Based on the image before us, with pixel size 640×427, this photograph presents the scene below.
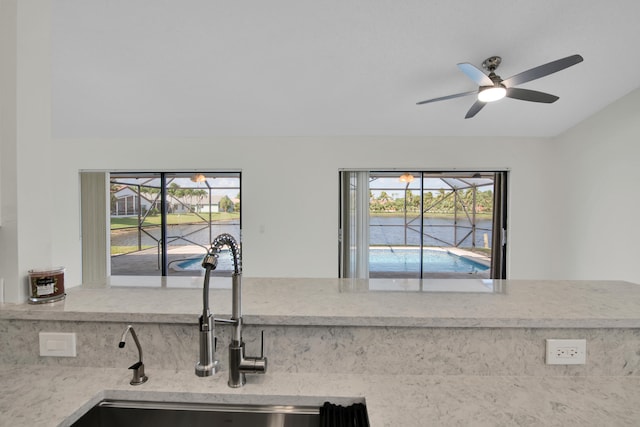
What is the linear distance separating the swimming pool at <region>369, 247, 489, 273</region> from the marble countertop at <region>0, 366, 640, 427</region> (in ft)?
11.6

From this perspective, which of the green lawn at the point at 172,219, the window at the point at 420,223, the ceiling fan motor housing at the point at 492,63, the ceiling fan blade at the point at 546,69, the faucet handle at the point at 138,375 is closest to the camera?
the faucet handle at the point at 138,375

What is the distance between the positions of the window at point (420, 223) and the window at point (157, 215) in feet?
5.70

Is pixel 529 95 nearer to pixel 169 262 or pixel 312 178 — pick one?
pixel 312 178

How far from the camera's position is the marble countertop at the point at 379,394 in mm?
695

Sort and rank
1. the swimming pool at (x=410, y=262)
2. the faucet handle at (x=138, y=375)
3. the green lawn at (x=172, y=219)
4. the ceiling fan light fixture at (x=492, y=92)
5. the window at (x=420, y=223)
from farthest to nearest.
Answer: the swimming pool at (x=410, y=262)
the green lawn at (x=172, y=219)
the window at (x=420, y=223)
the ceiling fan light fixture at (x=492, y=92)
the faucet handle at (x=138, y=375)

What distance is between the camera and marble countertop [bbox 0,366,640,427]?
2.28ft

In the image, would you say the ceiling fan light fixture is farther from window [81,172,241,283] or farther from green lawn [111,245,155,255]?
green lawn [111,245,155,255]

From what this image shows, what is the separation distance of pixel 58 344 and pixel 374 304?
1032 mm

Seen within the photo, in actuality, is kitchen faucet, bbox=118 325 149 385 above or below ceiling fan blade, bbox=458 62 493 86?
below

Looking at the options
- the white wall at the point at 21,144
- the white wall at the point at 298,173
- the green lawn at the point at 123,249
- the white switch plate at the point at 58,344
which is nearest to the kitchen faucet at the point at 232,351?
the white switch plate at the point at 58,344

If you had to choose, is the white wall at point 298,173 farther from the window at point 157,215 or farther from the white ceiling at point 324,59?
the white ceiling at point 324,59

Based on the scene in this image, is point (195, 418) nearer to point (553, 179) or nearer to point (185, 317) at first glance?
point (185, 317)

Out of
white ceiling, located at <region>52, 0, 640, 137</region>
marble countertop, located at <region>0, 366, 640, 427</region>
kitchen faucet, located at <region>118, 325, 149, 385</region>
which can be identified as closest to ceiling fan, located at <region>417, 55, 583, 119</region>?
white ceiling, located at <region>52, 0, 640, 137</region>

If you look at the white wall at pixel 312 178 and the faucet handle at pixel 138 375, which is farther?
the white wall at pixel 312 178
